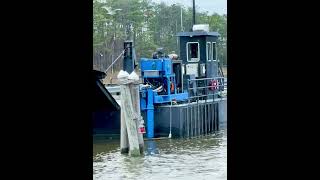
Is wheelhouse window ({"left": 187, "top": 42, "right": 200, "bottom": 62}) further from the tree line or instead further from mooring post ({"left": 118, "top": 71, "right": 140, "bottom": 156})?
mooring post ({"left": 118, "top": 71, "right": 140, "bottom": 156})

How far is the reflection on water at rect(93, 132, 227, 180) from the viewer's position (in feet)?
34.6

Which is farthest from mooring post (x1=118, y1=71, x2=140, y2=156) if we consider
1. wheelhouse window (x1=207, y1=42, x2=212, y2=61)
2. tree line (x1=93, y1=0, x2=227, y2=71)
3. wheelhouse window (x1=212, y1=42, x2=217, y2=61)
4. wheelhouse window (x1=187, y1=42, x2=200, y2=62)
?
tree line (x1=93, y1=0, x2=227, y2=71)

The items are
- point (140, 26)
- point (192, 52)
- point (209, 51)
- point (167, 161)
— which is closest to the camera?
point (167, 161)

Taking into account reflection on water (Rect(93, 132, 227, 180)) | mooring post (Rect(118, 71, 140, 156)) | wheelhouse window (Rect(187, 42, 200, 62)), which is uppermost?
wheelhouse window (Rect(187, 42, 200, 62))

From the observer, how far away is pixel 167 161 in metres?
11.9

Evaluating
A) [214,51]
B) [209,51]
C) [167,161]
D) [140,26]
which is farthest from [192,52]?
[140,26]

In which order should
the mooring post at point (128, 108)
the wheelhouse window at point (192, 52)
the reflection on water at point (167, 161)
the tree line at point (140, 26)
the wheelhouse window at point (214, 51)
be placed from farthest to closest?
the tree line at point (140, 26)
the wheelhouse window at point (214, 51)
the wheelhouse window at point (192, 52)
the mooring post at point (128, 108)
the reflection on water at point (167, 161)

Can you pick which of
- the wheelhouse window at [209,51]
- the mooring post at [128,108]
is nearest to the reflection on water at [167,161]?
the mooring post at [128,108]

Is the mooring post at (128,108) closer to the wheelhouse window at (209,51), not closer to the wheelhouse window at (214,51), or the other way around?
the wheelhouse window at (209,51)

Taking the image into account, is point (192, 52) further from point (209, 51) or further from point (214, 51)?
point (214, 51)

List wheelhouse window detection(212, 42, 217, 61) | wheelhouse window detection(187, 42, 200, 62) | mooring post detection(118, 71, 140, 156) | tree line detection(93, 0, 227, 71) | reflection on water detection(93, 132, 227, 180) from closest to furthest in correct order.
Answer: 1. reflection on water detection(93, 132, 227, 180)
2. mooring post detection(118, 71, 140, 156)
3. wheelhouse window detection(187, 42, 200, 62)
4. wheelhouse window detection(212, 42, 217, 61)
5. tree line detection(93, 0, 227, 71)

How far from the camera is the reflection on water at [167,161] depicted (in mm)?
10539
